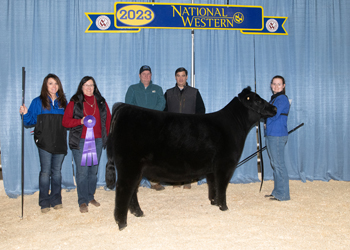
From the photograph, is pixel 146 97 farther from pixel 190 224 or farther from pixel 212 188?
pixel 190 224

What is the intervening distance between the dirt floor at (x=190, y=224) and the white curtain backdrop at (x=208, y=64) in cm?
97

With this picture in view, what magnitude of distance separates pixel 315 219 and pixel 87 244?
244cm

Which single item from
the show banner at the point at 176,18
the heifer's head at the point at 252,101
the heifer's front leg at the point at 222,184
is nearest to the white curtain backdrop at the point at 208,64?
the show banner at the point at 176,18

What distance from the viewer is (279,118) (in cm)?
Result: 359

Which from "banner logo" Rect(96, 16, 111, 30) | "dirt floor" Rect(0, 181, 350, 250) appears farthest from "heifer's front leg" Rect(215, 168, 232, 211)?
"banner logo" Rect(96, 16, 111, 30)

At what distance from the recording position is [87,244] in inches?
91.7

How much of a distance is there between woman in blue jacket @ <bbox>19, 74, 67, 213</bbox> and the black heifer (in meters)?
0.91

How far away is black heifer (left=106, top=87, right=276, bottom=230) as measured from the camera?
101 inches

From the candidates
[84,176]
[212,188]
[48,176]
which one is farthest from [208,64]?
[48,176]

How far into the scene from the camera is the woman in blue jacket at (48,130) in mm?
3154

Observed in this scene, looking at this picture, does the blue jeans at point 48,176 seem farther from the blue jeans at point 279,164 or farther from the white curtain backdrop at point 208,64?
the blue jeans at point 279,164

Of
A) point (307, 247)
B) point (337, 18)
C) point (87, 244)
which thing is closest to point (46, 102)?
point (87, 244)

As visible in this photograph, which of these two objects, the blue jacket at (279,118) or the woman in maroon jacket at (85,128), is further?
the blue jacket at (279,118)

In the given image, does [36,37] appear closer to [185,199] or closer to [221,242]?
[185,199]
